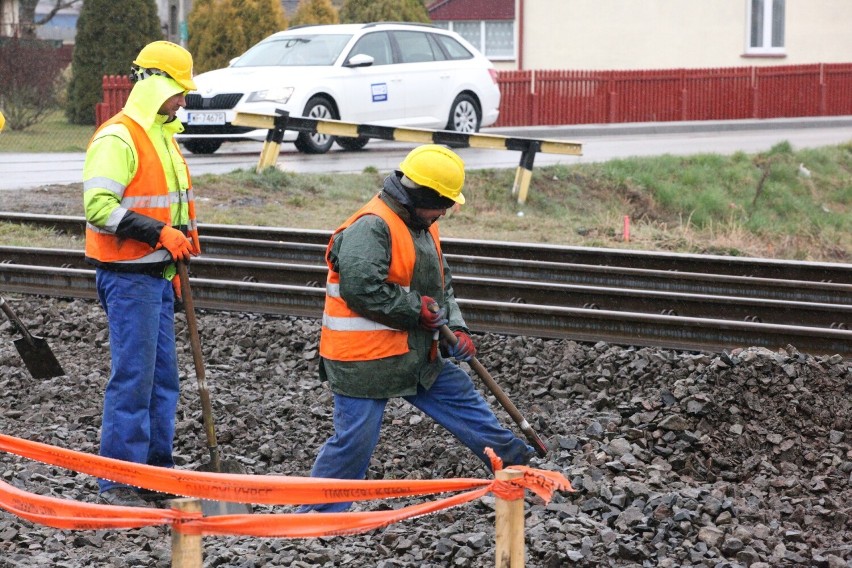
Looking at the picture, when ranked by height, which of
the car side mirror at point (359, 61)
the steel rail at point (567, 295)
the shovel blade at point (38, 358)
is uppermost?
the car side mirror at point (359, 61)

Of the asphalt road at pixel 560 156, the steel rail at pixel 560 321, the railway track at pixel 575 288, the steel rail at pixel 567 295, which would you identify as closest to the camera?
the steel rail at pixel 560 321

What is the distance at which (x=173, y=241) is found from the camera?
593 centimetres

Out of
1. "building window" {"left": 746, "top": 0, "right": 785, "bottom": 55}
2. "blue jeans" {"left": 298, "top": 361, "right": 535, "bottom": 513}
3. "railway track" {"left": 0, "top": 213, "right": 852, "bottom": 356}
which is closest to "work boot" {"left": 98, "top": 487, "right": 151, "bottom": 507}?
"blue jeans" {"left": 298, "top": 361, "right": 535, "bottom": 513}

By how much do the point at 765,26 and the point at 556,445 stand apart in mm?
26464

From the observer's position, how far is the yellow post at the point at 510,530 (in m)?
4.18

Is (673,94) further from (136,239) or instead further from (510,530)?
(510,530)

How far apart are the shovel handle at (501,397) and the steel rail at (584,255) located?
4.28 m

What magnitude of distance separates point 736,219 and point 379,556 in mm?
11995

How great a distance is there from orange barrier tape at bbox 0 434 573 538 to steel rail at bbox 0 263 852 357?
3885 millimetres

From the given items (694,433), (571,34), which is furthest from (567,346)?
(571,34)

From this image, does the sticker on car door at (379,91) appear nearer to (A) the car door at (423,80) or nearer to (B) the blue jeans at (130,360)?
(A) the car door at (423,80)

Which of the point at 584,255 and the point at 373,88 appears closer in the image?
the point at 584,255

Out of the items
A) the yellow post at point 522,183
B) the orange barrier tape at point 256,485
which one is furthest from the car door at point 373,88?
the orange barrier tape at point 256,485

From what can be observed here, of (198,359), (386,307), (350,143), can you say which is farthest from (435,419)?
(350,143)
